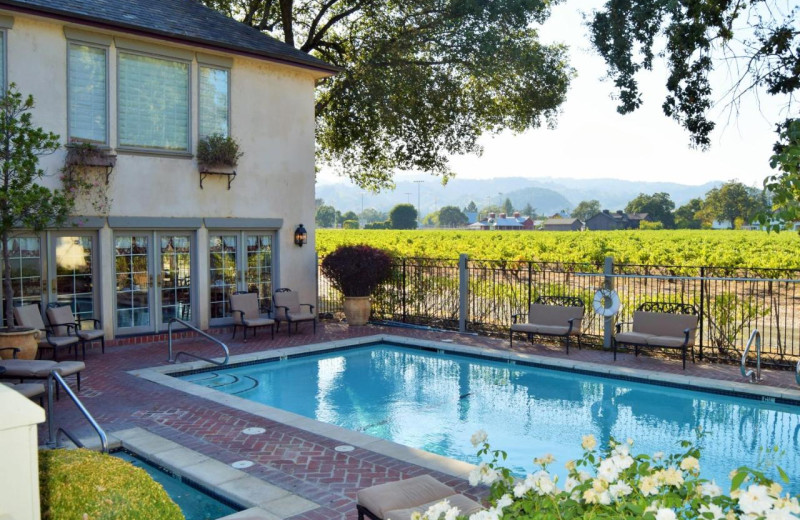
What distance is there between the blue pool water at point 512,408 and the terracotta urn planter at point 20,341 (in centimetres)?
230

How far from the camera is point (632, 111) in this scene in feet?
33.1

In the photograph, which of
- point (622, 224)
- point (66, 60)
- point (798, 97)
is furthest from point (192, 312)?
point (622, 224)

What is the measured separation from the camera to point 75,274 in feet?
41.4

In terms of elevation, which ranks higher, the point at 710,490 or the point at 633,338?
the point at 710,490

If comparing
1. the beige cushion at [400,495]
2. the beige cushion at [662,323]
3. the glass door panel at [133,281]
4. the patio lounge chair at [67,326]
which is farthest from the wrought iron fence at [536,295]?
the beige cushion at [400,495]

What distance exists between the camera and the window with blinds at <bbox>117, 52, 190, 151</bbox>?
13070mm

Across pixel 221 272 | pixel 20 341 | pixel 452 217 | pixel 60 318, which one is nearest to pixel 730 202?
pixel 452 217

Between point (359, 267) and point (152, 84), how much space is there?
5927 millimetres

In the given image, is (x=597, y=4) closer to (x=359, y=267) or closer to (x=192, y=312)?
(x=359, y=267)

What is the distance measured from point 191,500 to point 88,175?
8.39 m

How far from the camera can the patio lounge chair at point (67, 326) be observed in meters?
11.6

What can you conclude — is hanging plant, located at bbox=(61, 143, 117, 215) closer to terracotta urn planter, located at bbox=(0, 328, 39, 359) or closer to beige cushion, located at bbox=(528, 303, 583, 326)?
terracotta urn planter, located at bbox=(0, 328, 39, 359)

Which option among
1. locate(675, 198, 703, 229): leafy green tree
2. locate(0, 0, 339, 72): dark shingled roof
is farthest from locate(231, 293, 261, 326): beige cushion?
locate(675, 198, 703, 229): leafy green tree

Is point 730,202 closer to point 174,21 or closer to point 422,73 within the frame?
point 422,73
